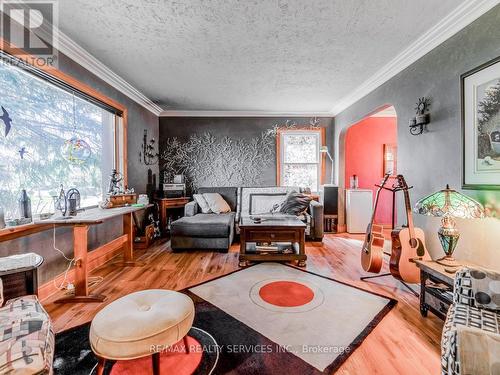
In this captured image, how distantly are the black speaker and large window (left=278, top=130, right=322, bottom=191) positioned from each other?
1.84 feet

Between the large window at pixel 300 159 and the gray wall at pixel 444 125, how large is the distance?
85.0 inches

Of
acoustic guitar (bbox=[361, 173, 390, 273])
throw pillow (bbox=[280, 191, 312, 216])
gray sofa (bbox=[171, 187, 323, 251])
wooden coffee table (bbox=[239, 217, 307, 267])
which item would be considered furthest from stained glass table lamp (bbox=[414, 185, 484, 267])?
gray sofa (bbox=[171, 187, 323, 251])

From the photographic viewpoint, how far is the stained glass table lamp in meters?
1.68

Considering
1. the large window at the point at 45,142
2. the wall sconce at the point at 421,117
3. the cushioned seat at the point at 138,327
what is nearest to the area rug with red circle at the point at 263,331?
the cushioned seat at the point at 138,327

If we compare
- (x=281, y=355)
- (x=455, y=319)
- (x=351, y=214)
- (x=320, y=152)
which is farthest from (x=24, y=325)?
(x=320, y=152)

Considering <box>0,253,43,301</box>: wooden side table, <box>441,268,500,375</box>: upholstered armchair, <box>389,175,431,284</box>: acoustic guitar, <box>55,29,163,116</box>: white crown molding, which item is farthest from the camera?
<box>55,29,163,116</box>: white crown molding

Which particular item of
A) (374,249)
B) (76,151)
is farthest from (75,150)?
(374,249)

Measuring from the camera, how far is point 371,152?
17.2 ft

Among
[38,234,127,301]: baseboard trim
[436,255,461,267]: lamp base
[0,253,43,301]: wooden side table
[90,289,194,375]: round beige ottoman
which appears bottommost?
[38,234,127,301]: baseboard trim

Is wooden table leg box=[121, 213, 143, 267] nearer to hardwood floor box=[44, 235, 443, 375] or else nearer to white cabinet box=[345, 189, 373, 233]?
hardwood floor box=[44, 235, 443, 375]

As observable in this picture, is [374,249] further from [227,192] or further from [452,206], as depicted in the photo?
[227,192]

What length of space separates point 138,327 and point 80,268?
150cm

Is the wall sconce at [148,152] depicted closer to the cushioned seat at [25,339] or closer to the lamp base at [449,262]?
the cushioned seat at [25,339]

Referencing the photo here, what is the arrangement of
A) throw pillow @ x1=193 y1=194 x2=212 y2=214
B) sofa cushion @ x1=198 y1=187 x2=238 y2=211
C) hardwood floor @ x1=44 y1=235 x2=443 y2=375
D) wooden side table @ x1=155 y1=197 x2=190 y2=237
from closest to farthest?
hardwood floor @ x1=44 y1=235 x2=443 y2=375, throw pillow @ x1=193 y1=194 x2=212 y2=214, wooden side table @ x1=155 y1=197 x2=190 y2=237, sofa cushion @ x1=198 y1=187 x2=238 y2=211
